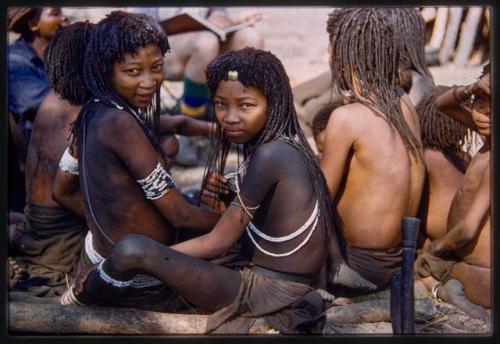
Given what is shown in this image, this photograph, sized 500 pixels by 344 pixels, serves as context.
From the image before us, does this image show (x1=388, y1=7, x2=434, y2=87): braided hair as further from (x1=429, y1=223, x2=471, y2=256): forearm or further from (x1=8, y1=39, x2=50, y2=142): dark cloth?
(x1=8, y1=39, x2=50, y2=142): dark cloth

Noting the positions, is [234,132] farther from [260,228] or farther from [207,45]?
[207,45]

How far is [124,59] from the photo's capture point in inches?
146

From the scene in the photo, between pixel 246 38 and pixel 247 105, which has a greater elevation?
pixel 247 105

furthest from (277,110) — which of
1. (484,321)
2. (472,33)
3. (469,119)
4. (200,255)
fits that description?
(472,33)

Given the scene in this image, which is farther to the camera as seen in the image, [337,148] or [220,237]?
[337,148]

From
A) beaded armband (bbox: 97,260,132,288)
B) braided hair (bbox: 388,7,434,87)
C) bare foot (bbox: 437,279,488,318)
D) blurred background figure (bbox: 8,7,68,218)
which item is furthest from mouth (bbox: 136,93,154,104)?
bare foot (bbox: 437,279,488,318)

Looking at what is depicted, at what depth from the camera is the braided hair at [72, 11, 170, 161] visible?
3.69 metres

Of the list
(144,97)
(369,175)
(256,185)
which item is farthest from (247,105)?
(369,175)

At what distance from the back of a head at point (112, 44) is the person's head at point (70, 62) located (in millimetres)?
321

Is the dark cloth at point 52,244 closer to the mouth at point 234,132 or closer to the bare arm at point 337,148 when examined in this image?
the mouth at point 234,132

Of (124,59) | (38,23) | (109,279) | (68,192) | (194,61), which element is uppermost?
(124,59)

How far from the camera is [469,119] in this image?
418 cm

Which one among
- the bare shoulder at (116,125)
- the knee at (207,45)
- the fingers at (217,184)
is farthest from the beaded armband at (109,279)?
the knee at (207,45)

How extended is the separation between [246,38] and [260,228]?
3.01 m
